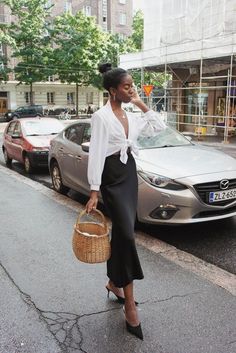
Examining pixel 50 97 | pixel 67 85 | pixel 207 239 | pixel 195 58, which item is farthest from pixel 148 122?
pixel 67 85

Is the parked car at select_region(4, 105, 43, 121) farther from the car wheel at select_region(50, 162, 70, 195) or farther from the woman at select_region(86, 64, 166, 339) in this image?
the woman at select_region(86, 64, 166, 339)

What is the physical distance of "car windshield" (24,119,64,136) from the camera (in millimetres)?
11086

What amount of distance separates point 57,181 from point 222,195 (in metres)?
3.76

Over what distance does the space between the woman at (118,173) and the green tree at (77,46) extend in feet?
128

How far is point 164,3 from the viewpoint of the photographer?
Answer: 68.3ft

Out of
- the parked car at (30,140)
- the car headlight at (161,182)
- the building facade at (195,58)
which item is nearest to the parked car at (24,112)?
the building facade at (195,58)

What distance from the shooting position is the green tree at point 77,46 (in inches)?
1591

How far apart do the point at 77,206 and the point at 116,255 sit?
3.85m

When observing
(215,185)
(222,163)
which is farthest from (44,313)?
(222,163)

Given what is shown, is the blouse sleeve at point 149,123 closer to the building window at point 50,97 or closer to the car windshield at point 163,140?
the car windshield at point 163,140

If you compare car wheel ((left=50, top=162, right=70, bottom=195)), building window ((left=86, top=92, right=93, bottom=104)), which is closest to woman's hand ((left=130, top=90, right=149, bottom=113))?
car wheel ((left=50, top=162, right=70, bottom=195))

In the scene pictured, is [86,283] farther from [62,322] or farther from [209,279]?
[209,279]

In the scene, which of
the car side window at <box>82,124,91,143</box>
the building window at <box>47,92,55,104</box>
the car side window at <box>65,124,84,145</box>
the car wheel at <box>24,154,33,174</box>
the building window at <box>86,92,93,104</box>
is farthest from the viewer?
the building window at <box>86,92,93,104</box>

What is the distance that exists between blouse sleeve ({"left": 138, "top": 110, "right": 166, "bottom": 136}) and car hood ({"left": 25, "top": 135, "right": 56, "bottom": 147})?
7373mm
